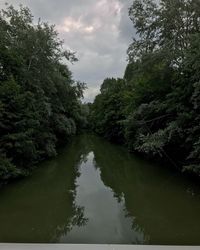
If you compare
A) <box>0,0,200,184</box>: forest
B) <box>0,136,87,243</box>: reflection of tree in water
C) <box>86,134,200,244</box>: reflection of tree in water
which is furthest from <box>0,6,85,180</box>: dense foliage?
<box>86,134,200,244</box>: reflection of tree in water

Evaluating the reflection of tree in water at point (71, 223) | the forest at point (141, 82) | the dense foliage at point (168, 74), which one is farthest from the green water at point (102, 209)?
the dense foliage at point (168, 74)

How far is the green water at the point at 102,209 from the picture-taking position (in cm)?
488

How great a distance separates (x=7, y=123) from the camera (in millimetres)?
8852

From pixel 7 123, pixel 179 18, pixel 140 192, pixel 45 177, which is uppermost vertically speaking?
pixel 179 18

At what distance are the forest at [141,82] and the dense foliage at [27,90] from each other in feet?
0.10

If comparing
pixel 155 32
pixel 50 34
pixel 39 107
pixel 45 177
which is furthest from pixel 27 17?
pixel 45 177

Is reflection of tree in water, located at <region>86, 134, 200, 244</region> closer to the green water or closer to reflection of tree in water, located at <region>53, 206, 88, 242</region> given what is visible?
the green water

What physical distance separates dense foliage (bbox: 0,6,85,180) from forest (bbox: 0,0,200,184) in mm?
31

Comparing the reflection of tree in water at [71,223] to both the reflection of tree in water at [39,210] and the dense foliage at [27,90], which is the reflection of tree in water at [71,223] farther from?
the dense foliage at [27,90]

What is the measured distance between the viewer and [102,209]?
21.7 feet

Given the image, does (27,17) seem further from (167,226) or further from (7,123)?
(167,226)

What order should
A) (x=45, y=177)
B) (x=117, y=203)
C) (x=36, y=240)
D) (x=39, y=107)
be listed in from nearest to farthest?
(x=36, y=240) → (x=117, y=203) → (x=45, y=177) → (x=39, y=107)

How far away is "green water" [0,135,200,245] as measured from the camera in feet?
16.0

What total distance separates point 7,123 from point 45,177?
2472 mm
